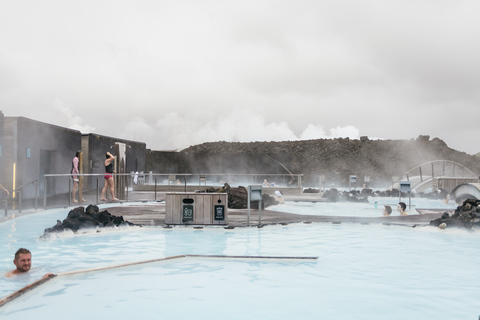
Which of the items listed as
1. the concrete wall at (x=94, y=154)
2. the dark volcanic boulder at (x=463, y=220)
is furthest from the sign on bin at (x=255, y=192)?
the concrete wall at (x=94, y=154)

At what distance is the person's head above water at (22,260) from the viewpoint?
6426 mm

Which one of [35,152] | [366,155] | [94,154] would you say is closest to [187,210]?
[35,152]

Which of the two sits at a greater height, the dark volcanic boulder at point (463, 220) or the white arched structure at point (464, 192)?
the white arched structure at point (464, 192)

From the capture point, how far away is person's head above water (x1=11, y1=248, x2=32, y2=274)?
21.1 feet

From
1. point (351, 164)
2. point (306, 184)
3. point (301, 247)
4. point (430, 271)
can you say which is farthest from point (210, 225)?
point (351, 164)

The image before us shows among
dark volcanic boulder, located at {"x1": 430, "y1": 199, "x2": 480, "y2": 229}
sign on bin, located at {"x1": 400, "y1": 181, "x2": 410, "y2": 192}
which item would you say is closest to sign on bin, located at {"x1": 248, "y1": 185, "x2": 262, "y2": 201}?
dark volcanic boulder, located at {"x1": 430, "y1": 199, "x2": 480, "y2": 229}

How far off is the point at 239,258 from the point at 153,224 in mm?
4275

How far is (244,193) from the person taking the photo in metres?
16.1

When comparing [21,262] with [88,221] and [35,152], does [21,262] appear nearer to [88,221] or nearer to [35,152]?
[88,221]

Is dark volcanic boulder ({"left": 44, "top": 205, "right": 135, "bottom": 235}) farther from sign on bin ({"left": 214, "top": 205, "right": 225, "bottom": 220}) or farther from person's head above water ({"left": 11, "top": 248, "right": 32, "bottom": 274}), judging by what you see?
person's head above water ({"left": 11, "top": 248, "right": 32, "bottom": 274})

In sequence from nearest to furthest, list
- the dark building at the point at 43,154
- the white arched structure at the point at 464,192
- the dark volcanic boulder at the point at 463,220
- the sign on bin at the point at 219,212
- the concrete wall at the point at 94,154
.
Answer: the dark volcanic boulder at the point at 463,220, the sign on bin at the point at 219,212, the dark building at the point at 43,154, the white arched structure at the point at 464,192, the concrete wall at the point at 94,154

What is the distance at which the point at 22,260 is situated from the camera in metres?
6.46

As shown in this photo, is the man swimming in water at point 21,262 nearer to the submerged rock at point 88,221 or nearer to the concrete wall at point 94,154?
the submerged rock at point 88,221

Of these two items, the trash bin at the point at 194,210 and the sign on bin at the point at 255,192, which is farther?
the trash bin at the point at 194,210
